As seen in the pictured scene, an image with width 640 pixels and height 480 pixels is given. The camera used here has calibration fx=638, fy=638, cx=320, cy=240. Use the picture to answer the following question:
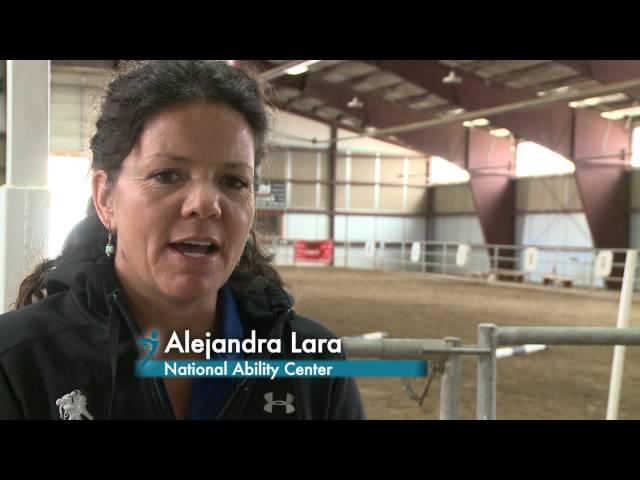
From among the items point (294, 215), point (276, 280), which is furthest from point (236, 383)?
point (294, 215)

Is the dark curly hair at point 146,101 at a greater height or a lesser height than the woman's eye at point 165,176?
greater

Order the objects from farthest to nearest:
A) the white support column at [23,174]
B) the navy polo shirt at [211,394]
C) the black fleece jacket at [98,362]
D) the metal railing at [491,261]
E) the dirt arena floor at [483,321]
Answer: the metal railing at [491,261]
the dirt arena floor at [483,321]
the white support column at [23,174]
the navy polo shirt at [211,394]
the black fleece jacket at [98,362]

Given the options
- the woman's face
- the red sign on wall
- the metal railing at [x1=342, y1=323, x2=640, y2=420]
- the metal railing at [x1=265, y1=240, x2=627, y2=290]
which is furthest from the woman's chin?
the red sign on wall

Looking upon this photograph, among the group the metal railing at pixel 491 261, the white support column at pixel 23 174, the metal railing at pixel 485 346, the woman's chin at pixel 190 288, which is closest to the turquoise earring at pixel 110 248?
the woman's chin at pixel 190 288

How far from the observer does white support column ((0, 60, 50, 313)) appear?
68.1 inches

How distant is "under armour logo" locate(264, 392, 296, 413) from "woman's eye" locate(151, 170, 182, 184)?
0.39 m

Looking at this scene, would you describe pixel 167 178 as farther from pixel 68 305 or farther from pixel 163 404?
pixel 163 404

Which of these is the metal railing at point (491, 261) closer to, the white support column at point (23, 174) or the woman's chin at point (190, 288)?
the white support column at point (23, 174)

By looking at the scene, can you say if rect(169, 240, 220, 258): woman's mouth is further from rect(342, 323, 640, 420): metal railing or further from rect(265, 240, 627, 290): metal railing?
rect(265, 240, 627, 290): metal railing

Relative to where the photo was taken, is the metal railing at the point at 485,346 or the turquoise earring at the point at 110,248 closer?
the turquoise earring at the point at 110,248

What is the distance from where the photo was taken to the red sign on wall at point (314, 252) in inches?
738

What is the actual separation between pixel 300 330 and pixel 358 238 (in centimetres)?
2046

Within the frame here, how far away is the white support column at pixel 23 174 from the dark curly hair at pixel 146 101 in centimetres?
60

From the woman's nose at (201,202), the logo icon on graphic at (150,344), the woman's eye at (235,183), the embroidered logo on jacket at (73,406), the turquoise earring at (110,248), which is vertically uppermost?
the woman's eye at (235,183)
